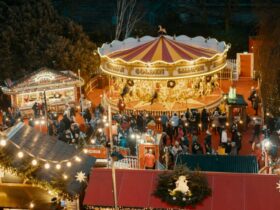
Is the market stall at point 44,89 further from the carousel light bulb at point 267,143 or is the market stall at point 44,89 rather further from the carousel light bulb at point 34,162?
the carousel light bulb at point 34,162

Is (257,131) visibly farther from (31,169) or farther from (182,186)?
(31,169)

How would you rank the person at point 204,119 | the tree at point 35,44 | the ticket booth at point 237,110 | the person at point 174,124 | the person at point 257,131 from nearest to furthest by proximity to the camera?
the person at point 257,131 < the person at point 174,124 < the person at point 204,119 < the ticket booth at point 237,110 < the tree at point 35,44

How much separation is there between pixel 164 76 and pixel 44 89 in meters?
5.68

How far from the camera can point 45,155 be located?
40.3ft

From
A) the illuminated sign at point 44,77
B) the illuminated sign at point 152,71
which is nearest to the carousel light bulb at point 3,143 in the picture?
the illuminated sign at point 152,71

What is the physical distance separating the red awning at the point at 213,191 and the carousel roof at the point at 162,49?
40.0 feet

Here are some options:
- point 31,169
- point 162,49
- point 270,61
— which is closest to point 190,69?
point 162,49

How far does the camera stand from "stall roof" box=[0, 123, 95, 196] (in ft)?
38.2

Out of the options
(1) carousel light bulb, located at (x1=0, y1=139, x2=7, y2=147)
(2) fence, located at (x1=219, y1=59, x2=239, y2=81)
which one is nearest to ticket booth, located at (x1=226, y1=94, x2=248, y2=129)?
(2) fence, located at (x1=219, y1=59, x2=239, y2=81)

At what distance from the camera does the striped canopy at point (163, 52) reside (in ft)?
81.8

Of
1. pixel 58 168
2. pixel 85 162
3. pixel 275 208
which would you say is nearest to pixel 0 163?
pixel 58 168

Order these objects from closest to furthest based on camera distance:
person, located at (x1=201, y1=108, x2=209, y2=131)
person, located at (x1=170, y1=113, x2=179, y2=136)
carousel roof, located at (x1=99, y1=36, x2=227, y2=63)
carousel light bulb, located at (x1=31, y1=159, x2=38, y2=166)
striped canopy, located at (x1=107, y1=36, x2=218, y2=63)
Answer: carousel light bulb, located at (x1=31, y1=159, x2=38, y2=166), person, located at (x1=170, y1=113, x2=179, y2=136), person, located at (x1=201, y1=108, x2=209, y2=131), striped canopy, located at (x1=107, y1=36, x2=218, y2=63), carousel roof, located at (x1=99, y1=36, x2=227, y2=63)

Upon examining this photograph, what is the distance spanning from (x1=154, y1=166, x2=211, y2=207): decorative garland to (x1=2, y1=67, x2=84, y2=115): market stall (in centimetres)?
1395

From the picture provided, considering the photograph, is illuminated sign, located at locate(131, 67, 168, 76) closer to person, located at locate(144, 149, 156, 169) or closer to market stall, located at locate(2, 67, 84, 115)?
market stall, located at locate(2, 67, 84, 115)
